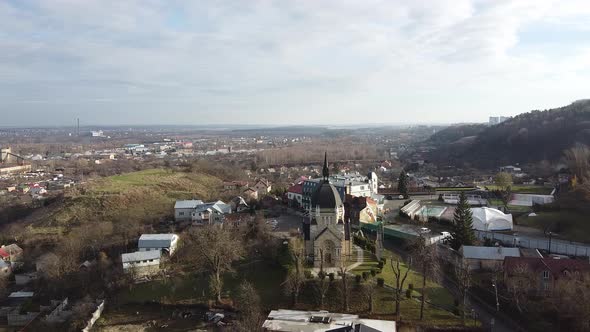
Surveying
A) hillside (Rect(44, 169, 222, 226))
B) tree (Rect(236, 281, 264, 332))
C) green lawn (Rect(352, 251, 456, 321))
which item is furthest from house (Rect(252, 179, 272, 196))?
→ tree (Rect(236, 281, 264, 332))

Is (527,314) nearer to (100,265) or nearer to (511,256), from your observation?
(511,256)

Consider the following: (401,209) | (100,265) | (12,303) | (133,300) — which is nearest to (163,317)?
(133,300)

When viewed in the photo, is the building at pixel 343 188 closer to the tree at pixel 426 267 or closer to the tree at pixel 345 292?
the tree at pixel 426 267

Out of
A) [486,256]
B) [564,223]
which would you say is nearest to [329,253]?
[486,256]

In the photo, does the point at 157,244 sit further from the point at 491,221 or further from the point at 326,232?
the point at 491,221


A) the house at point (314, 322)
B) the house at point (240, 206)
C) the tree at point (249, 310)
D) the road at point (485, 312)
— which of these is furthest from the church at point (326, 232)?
the house at point (240, 206)

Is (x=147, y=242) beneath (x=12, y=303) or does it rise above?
above
